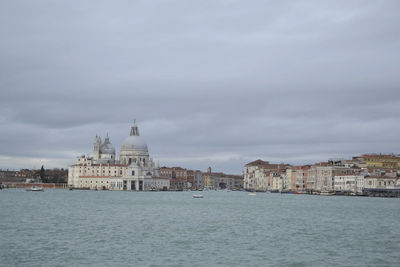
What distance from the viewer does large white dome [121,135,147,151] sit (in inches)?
4938

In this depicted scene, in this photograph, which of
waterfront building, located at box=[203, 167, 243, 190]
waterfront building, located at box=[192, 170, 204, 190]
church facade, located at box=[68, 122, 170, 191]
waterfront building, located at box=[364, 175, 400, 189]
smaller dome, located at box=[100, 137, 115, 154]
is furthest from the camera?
waterfront building, located at box=[203, 167, 243, 190]

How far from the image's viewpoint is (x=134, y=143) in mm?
125688

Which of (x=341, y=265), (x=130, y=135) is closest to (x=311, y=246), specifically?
(x=341, y=265)

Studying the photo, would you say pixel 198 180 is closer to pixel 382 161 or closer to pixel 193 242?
pixel 382 161

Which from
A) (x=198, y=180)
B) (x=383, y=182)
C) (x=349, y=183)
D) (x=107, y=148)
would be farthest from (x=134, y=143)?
(x=383, y=182)

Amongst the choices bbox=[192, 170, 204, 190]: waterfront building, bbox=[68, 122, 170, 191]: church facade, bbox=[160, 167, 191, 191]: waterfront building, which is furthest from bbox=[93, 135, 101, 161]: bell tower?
bbox=[192, 170, 204, 190]: waterfront building

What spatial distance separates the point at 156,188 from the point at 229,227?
9625 centimetres

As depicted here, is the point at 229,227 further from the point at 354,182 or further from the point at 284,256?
the point at 354,182

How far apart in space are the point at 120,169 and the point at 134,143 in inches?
313

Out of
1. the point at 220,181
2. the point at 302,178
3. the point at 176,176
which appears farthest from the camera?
the point at 220,181

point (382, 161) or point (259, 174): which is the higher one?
point (382, 161)

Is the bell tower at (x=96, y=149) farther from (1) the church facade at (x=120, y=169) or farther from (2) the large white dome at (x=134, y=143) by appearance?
(2) the large white dome at (x=134, y=143)

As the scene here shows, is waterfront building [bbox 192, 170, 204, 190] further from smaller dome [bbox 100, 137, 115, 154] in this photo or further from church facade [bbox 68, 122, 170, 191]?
smaller dome [bbox 100, 137, 115, 154]

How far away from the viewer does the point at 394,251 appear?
19.3 meters
